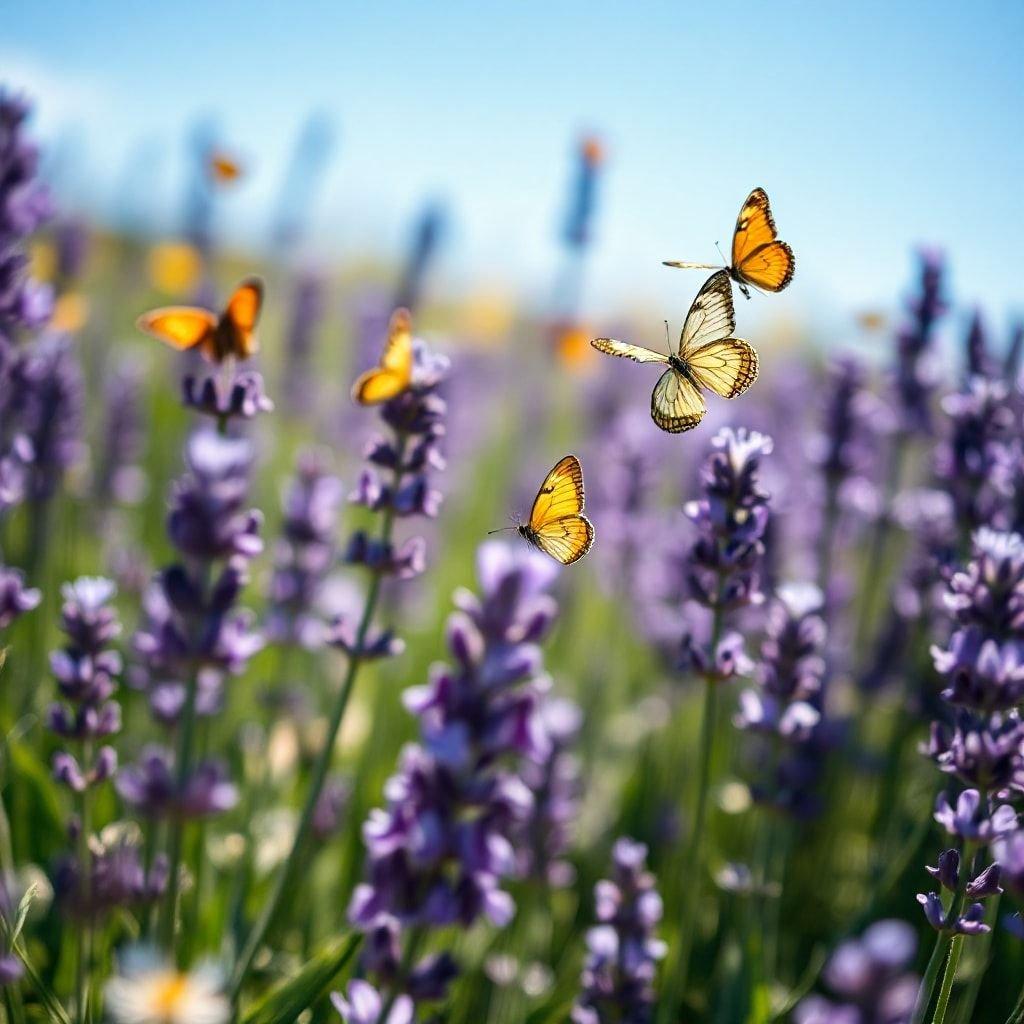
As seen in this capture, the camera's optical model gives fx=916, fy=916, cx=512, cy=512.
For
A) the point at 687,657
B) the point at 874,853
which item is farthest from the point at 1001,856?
the point at 874,853

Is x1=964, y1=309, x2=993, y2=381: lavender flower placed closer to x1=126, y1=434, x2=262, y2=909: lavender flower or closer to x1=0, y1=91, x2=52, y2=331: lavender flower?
x1=126, y1=434, x2=262, y2=909: lavender flower

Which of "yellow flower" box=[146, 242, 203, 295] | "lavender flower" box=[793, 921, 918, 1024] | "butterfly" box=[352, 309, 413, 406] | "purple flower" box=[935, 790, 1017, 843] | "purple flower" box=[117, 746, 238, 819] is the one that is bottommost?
"purple flower" box=[117, 746, 238, 819]

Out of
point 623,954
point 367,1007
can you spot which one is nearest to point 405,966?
point 367,1007

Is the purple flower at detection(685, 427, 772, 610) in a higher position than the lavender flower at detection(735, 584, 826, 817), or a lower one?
higher

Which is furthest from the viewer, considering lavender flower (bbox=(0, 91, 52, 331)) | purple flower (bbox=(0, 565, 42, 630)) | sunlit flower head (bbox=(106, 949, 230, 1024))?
lavender flower (bbox=(0, 91, 52, 331))

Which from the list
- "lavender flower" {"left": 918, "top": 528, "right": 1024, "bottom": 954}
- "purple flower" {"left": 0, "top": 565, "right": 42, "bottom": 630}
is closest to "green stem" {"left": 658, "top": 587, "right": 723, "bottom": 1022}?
"lavender flower" {"left": 918, "top": 528, "right": 1024, "bottom": 954}

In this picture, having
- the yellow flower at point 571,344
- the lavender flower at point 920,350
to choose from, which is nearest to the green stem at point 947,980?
the lavender flower at point 920,350

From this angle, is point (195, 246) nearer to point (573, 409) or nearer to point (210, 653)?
point (573, 409)

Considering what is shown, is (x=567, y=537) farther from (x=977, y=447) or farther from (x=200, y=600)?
(x=977, y=447)
